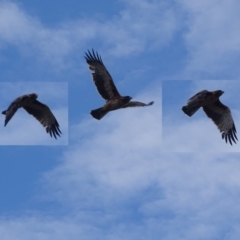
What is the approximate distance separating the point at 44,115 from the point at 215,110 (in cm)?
337

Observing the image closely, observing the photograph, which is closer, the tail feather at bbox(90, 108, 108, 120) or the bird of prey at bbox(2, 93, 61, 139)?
the tail feather at bbox(90, 108, 108, 120)

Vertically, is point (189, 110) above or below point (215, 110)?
below

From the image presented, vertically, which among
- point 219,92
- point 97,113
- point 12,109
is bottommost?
point 97,113

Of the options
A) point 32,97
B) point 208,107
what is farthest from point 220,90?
point 32,97

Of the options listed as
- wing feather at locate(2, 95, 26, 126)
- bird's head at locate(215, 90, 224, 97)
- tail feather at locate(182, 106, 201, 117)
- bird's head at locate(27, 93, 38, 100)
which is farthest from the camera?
bird's head at locate(27, 93, 38, 100)

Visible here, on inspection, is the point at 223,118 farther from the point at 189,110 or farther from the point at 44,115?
the point at 44,115

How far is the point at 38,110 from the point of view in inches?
977

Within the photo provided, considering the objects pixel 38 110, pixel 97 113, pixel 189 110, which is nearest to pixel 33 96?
pixel 38 110

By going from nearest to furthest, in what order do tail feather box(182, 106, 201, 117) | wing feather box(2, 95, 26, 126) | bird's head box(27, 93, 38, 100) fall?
1. wing feather box(2, 95, 26, 126)
2. tail feather box(182, 106, 201, 117)
3. bird's head box(27, 93, 38, 100)

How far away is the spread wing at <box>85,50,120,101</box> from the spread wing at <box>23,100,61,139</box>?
1.43m

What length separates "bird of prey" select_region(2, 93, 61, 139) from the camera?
2391 cm

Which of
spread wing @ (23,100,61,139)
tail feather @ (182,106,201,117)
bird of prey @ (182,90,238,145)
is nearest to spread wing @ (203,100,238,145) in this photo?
bird of prey @ (182,90,238,145)

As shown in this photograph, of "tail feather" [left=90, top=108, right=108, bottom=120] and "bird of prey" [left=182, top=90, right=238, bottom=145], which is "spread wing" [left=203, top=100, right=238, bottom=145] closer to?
"bird of prey" [left=182, top=90, right=238, bottom=145]

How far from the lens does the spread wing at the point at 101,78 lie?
23.3 meters
